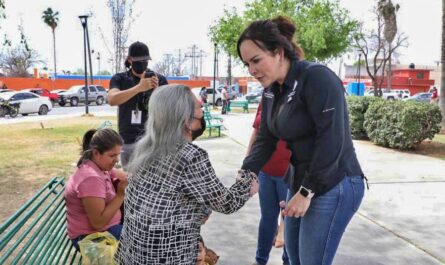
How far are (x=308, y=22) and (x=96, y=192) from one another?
20.2m

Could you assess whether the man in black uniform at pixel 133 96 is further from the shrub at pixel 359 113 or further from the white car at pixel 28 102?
the white car at pixel 28 102

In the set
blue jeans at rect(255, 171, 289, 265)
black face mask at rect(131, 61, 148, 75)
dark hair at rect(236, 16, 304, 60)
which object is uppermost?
dark hair at rect(236, 16, 304, 60)

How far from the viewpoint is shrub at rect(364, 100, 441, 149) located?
9.70 metres

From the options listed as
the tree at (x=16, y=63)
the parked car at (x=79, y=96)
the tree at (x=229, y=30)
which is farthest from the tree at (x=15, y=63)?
the tree at (x=229, y=30)

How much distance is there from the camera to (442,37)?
13.5 metres

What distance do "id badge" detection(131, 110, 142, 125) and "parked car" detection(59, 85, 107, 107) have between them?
32170mm

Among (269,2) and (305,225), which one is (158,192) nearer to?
(305,225)

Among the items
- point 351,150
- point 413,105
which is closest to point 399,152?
point 413,105

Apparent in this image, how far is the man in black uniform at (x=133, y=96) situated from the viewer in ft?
12.1

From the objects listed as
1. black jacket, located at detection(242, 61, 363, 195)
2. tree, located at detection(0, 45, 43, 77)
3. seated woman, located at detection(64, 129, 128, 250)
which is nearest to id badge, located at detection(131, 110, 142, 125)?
seated woman, located at detection(64, 129, 128, 250)

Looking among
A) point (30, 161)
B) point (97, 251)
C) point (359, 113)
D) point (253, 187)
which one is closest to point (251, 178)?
point (253, 187)

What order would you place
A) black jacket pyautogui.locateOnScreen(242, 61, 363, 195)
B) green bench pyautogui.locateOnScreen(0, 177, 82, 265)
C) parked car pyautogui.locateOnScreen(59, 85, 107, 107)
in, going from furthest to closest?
parked car pyautogui.locateOnScreen(59, 85, 107, 107), green bench pyautogui.locateOnScreen(0, 177, 82, 265), black jacket pyautogui.locateOnScreen(242, 61, 363, 195)

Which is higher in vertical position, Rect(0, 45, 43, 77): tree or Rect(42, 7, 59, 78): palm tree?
Rect(42, 7, 59, 78): palm tree

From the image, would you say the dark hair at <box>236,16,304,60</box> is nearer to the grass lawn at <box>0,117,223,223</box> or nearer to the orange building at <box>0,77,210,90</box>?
the grass lawn at <box>0,117,223,223</box>
